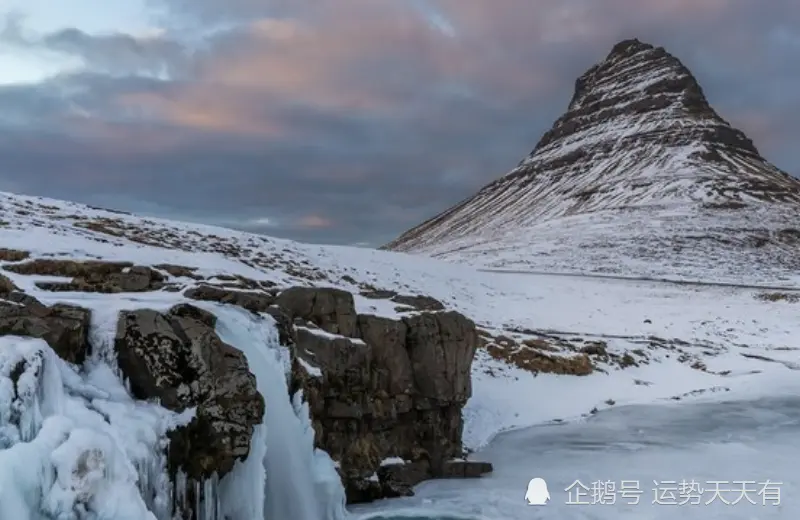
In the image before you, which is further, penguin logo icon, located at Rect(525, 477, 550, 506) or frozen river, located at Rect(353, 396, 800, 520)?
penguin logo icon, located at Rect(525, 477, 550, 506)

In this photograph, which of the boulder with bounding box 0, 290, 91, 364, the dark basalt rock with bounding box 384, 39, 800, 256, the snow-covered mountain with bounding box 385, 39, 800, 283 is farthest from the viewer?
the dark basalt rock with bounding box 384, 39, 800, 256

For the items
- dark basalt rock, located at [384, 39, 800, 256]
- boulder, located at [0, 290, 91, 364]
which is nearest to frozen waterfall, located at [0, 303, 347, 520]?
boulder, located at [0, 290, 91, 364]

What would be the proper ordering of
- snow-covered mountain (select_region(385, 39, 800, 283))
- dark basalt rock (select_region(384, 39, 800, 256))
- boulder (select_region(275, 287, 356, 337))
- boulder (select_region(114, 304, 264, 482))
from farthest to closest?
1. dark basalt rock (select_region(384, 39, 800, 256))
2. snow-covered mountain (select_region(385, 39, 800, 283))
3. boulder (select_region(275, 287, 356, 337))
4. boulder (select_region(114, 304, 264, 482))

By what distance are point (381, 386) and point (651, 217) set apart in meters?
125

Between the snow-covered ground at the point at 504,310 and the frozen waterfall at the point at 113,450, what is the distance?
5.1 inches

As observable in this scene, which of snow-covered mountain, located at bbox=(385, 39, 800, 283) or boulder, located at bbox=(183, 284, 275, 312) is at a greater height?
snow-covered mountain, located at bbox=(385, 39, 800, 283)

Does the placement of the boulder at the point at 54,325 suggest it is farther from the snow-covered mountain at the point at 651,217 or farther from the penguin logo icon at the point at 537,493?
the snow-covered mountain at the point at 651,217

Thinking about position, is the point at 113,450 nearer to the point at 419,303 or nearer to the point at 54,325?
the point at 54,325

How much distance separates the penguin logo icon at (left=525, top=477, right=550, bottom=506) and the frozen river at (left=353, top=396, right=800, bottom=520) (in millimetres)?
183

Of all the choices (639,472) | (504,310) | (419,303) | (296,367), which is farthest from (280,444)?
(504,310)

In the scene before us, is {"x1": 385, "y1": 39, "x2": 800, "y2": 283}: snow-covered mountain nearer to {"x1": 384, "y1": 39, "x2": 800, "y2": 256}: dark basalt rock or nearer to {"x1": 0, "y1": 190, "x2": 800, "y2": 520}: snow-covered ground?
{"x1": 384, "y1": 39, "x2": 800, "y2": 256}: dark basalt rock

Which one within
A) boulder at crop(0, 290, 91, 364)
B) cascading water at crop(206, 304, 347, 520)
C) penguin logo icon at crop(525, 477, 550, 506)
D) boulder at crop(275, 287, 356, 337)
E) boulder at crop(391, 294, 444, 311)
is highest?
boulder at crop(391, 294, 444, 311)

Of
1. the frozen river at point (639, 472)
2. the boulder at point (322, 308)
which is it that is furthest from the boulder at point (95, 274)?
the frozen river at point (639, 472)

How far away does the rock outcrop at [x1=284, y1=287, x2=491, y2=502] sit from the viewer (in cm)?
1722
